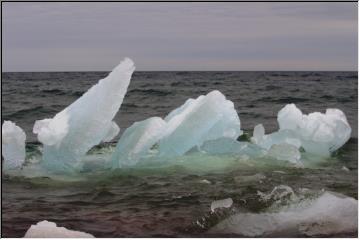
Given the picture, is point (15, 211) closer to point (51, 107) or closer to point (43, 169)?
point (43, 169)

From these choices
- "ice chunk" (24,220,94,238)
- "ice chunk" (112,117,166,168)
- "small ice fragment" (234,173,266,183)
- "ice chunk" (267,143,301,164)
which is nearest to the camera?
"ice chunk" (24,220,94,238)

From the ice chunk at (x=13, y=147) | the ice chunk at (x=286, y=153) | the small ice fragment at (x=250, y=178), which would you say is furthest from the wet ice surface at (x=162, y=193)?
the ice chunk at (x=13, y=147)

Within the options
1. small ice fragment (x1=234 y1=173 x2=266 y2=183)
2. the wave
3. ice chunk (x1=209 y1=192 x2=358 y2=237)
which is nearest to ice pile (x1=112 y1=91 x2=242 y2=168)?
small ice fragment (x1=234 y1=173 x2=266 y2=183)

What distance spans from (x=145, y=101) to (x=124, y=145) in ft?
7.37

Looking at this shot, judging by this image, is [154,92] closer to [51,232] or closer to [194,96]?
[194,96]

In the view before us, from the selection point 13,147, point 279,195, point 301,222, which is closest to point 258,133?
point 279,195

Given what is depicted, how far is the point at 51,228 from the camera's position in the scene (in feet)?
17.2

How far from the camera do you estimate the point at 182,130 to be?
7730 millimetres

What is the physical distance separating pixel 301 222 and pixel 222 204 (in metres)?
0.83

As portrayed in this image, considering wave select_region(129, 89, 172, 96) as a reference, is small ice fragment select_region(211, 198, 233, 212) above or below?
below

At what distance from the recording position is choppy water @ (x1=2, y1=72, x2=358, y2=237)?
219 inches

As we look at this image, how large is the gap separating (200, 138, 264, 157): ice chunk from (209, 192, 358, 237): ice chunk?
2297 mm

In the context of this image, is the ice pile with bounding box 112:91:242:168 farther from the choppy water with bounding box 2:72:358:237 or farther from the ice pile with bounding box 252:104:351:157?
the ice pile with bounding box 252:104:351:157

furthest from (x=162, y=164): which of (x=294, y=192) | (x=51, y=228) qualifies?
(x=51, y=228)
